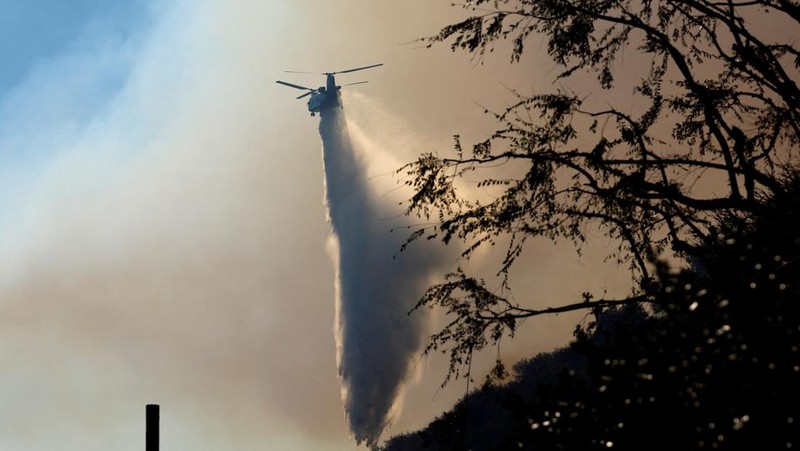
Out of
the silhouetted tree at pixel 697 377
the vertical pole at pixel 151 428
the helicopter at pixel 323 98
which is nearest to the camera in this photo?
the silhouetted tree at pixel 697 377

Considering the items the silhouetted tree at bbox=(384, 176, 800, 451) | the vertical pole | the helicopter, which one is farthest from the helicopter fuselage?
the silhouetted tree at bbox=(384, 176, 800, 451)

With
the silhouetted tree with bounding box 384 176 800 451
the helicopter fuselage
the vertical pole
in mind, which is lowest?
the silhouetted tree with bounding box 384 176 800 451

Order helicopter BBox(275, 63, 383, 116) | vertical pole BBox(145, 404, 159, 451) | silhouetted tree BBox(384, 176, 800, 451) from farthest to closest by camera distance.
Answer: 1. helicopter BBox(275, 63, 383, 116)
2. vertical pole BBox(145, 404, 159, 451)
3. silhouetted tree BBox(384, 176, 800, 451)

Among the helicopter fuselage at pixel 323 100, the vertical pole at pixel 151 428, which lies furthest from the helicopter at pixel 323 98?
the vertical pole at pixel 151 428

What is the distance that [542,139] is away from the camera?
2133 cm

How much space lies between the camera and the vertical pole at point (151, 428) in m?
19.2

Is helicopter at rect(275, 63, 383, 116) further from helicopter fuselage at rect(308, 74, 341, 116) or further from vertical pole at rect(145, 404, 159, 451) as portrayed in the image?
vertical pole at rect(145, 404, 159, 451)

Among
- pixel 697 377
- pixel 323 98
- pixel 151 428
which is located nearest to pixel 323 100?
pixel 323 98

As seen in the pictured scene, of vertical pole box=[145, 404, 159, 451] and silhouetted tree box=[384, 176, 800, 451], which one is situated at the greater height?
vertical pole box=[145, 404, 159, 451]

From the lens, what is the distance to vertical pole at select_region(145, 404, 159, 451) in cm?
1917

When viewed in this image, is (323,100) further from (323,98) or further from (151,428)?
(151,428)

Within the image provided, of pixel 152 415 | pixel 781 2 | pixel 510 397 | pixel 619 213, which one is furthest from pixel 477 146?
pixel 510 397

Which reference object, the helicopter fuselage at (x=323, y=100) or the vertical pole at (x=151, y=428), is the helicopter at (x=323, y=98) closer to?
the helicopter fuselage at (x=323, y=100)

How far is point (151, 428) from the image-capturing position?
759 inches
